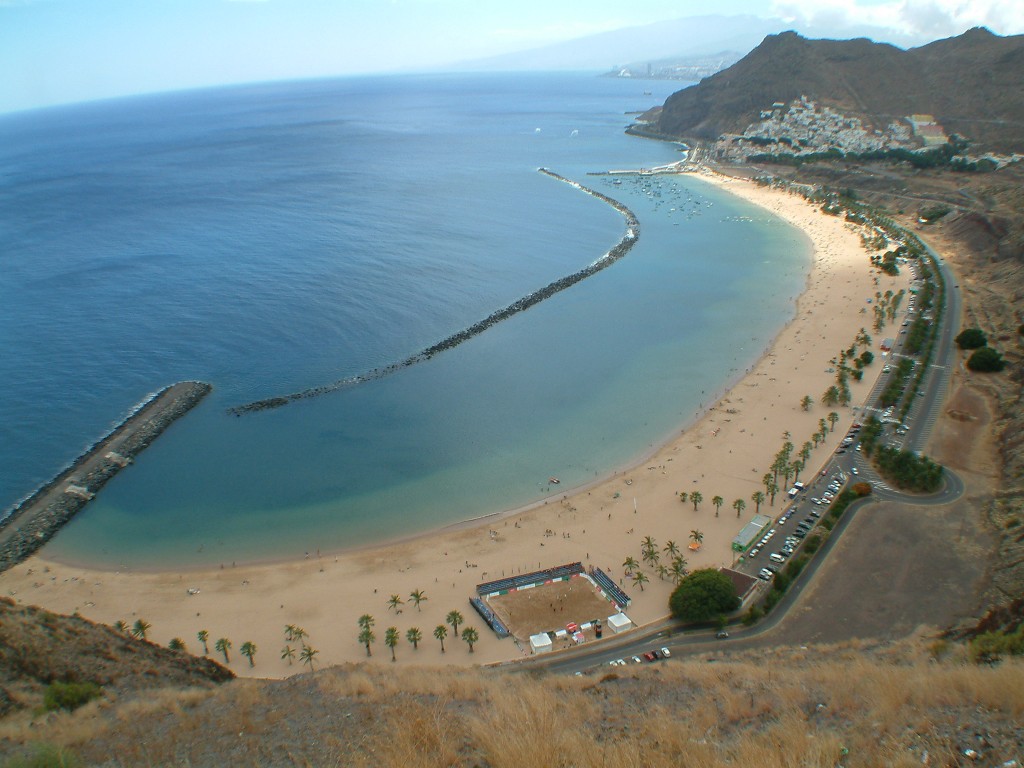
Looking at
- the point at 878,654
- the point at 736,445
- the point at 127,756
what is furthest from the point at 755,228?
the point at 127,756

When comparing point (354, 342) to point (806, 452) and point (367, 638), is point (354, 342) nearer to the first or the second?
point (367, 638)

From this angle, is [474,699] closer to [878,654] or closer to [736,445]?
[878,654]

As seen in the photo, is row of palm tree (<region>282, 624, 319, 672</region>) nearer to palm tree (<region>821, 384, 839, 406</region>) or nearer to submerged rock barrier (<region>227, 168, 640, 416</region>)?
submerged rock barrier (<region>227, 168, 640, 416</region>)

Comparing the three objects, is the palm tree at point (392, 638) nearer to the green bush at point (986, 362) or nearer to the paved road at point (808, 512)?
the paved road at point (808, 512)

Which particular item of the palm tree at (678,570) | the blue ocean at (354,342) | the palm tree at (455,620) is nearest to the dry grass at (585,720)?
the palm tree at (455,620)

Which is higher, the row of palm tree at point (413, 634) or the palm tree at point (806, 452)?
the palm tree at point (806, 452)

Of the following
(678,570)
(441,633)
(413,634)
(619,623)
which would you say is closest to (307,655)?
(413,634)

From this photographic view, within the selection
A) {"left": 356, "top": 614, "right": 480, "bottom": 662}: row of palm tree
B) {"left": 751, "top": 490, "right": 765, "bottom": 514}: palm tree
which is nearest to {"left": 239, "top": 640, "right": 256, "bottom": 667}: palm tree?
{"left": 356, "top": 614, "right": 480, "bottom": 662}: row of palm tree
